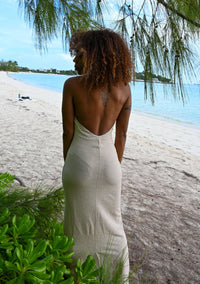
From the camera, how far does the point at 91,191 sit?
4.36 feet

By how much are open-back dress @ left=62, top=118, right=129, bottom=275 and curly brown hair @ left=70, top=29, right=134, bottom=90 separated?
225mm

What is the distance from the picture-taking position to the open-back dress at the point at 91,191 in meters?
1.30

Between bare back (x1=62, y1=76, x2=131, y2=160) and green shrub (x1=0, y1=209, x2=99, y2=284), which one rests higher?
bare back (x1=62, y1=76, x2=131, y2=160)

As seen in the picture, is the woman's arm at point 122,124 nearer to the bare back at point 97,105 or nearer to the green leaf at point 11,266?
the bare back at point 97,105

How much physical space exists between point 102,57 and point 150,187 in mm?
2477

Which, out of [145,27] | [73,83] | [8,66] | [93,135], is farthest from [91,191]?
[8,66]

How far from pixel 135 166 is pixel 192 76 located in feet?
8.66

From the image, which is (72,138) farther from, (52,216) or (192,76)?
(192,76)

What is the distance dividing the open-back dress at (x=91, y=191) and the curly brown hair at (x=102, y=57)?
225 mm

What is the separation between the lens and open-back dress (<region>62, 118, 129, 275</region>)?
1.30 m

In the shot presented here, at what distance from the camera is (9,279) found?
2.41 ft

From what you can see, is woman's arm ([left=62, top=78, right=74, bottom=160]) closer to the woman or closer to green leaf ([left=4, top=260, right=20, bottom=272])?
the woman

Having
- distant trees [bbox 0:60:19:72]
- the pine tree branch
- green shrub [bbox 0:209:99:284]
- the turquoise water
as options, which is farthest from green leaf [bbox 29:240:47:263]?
distant trees [bbox 0:60:19:72]

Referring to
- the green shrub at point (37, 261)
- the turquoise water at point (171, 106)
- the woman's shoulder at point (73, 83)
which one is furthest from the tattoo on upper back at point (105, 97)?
the green shrub at point (37, 261)
